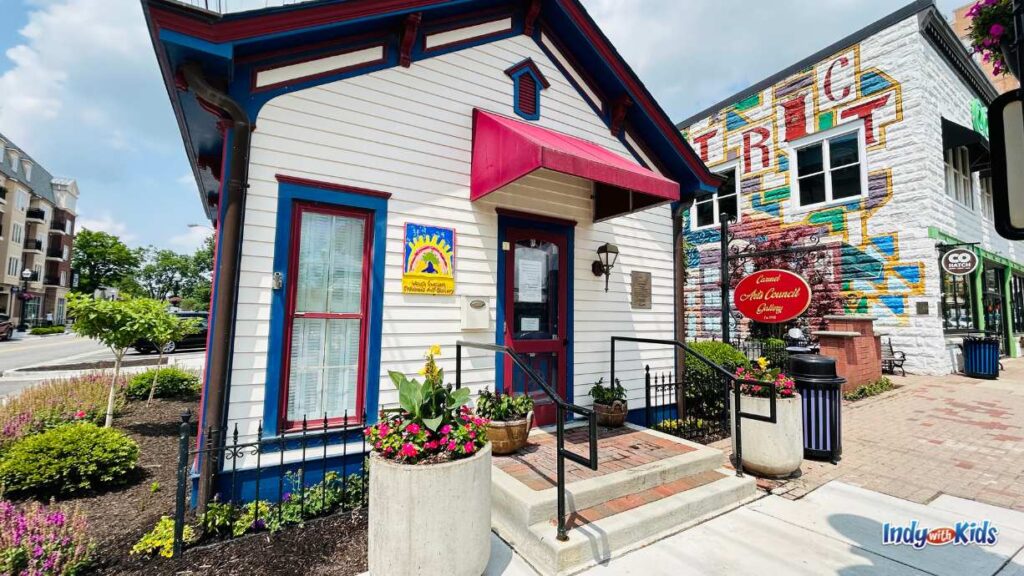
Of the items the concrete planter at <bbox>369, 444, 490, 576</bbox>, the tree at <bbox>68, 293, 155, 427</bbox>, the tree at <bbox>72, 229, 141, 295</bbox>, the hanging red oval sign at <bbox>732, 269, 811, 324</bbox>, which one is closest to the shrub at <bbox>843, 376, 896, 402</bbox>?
the hanging red oval sign at <bbox>732, 269, 811, 324</bbox>

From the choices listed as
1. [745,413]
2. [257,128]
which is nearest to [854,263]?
[745,413]

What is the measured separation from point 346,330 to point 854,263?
42.7ft

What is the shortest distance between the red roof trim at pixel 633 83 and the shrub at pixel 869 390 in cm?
558

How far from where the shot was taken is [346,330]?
14.4 feet

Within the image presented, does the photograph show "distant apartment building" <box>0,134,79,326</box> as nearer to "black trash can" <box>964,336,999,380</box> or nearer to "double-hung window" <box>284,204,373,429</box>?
"double-hung window" <box>284,204,373,429</box>

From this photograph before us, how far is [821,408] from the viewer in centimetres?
527

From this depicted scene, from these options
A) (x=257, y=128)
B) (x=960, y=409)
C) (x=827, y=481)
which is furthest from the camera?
(x=960, y=409)

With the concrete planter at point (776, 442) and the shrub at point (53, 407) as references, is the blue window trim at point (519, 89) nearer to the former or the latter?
the concrete planter at point (776, 442)

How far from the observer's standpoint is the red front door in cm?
546

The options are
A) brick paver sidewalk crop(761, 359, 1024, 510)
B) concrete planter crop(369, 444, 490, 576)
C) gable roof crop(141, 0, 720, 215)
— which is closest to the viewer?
concrete planter crop(369, 444, 490, 576)

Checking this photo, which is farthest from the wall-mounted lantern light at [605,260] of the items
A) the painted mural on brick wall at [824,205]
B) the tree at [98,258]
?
the tree at [98,258]

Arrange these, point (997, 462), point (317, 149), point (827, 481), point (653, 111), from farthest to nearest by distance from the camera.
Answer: point (653, 111)
point (997, 462)
point (827, 481)
point (317, 149)

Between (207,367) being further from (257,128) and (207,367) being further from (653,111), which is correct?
(653,111)

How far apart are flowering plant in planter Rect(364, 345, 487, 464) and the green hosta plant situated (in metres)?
Result: 1.31
